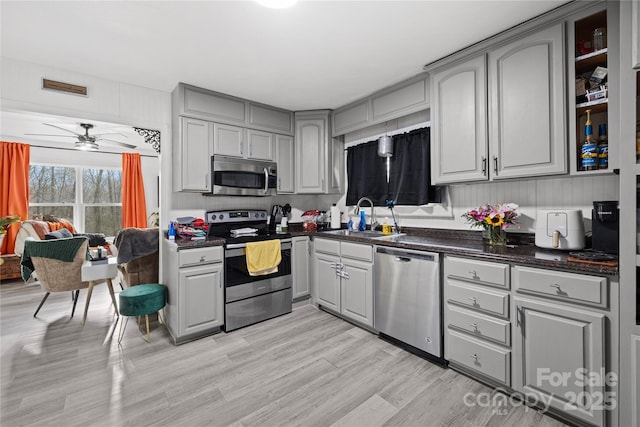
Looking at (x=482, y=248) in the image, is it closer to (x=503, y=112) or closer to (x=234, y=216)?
(x=503, y=112)

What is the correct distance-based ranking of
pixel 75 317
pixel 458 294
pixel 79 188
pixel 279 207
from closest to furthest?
pixel 458 294 → pixel 75 317 → pixel 279 207 → pixel 79 188

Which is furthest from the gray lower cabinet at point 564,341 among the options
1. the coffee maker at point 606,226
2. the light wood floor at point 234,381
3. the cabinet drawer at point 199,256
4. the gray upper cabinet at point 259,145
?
the gray upper cabinet at point 259,145

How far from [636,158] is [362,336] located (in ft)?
7.39

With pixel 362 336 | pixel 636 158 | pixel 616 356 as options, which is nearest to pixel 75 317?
pixel 362 336

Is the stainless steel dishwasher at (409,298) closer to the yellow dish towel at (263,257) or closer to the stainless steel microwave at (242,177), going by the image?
the yellow dish towel at (263,257)

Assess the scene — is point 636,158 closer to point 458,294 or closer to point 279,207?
point 458,294

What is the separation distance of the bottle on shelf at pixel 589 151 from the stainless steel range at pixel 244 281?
254 centimetres

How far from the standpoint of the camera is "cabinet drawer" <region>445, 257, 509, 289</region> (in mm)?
1772

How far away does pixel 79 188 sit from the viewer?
565 centimetres

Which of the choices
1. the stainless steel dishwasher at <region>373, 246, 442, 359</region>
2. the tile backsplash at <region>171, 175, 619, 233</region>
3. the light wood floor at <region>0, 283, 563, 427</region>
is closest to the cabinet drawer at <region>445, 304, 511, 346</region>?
the stainless steel dishwasher at <region>373, 246, 442, 359</region>

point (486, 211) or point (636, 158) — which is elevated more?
point (636, 158)

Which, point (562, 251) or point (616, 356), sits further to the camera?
point (562, 251)

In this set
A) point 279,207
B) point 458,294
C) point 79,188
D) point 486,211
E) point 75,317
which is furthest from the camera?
point 79,188

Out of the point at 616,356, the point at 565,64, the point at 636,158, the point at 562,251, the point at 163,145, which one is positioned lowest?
the point at 616,356
